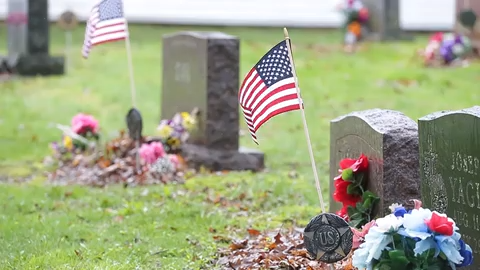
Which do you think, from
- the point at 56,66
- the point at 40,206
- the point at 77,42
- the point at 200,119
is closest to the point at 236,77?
the point at 200,119

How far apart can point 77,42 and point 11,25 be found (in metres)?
3.62

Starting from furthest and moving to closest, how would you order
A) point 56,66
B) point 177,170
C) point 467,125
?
point 56,66 < point 177,170 < point 467,125

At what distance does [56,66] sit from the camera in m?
18.9

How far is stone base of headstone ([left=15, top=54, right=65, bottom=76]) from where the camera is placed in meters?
18.7

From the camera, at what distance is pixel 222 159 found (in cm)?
1164

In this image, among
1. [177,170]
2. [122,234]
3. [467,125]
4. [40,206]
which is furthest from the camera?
[177,170]

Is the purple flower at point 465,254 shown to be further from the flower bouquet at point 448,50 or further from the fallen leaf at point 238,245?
the flower bouquet at point 448,50

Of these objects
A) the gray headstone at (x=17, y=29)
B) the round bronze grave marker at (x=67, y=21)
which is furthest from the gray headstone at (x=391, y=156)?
the round bronze grave marker at (x=67, y=21)

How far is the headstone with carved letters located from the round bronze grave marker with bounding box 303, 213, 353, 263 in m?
5.76

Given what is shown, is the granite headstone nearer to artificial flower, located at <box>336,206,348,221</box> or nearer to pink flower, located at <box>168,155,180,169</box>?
pink flower, located at <box>168,155,180,169</box>

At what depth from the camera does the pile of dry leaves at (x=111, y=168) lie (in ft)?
35.7

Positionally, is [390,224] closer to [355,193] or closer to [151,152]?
[355,193]

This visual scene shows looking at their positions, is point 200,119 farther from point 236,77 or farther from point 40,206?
point 40,206

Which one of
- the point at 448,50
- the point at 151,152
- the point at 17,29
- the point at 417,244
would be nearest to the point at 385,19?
the point at 448,50
